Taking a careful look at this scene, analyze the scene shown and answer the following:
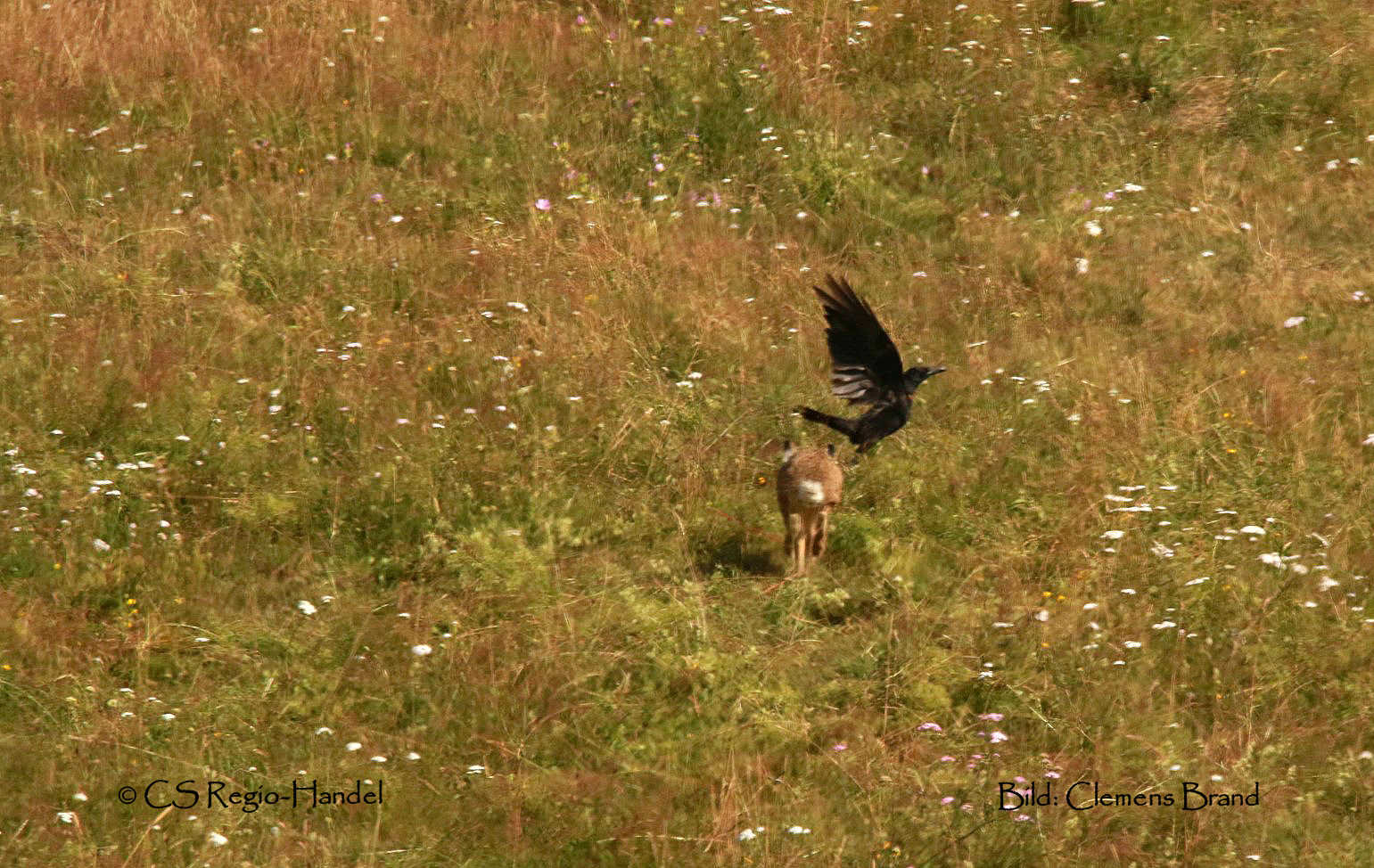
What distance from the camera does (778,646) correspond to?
21.8 ft

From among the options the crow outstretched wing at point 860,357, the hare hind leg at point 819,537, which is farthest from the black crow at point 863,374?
the hare hind leg at point 819,537

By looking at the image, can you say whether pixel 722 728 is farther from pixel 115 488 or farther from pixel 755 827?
pixel 115 488

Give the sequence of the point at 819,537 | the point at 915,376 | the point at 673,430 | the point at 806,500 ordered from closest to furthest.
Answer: the point at 806,500
the point at 819,537
the point at 673,430
the point at 915,376

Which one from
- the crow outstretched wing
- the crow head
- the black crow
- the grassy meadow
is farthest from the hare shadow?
the crow head

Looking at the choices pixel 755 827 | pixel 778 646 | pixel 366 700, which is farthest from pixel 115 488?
pixel 755 827

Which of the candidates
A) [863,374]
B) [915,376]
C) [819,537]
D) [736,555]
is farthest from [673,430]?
[915,376]

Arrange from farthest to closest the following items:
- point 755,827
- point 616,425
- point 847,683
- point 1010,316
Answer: point 1010,316 < point 616,425 < point 847,683 < point 755,827

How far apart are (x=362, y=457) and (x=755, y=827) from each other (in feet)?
9.10

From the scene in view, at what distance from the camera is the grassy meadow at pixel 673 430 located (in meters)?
5.71

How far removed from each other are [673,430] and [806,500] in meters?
1.05

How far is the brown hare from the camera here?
6977 millimetres

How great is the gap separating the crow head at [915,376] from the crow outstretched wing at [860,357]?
0.20 feet

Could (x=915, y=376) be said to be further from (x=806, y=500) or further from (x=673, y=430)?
(x=806, y=500)

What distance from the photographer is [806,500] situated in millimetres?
6965
